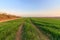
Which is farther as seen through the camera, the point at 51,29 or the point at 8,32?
the point at 51,29

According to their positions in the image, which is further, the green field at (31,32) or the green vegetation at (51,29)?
the green vegetation at (51,29)

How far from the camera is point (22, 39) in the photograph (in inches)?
555

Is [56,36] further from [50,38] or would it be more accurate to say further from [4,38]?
[4,38]

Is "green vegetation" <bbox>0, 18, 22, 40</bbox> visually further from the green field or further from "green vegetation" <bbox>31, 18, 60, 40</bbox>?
"green vegetation" <bbox>31, 18, 60, 40</bbox>

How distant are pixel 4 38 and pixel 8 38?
43 cm

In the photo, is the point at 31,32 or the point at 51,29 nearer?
the point at 31,32

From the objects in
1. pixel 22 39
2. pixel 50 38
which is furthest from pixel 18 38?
pixel 50 38

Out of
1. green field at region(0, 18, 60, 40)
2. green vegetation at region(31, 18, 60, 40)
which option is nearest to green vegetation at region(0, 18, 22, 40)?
green field at region(0, 18, 60, 40)

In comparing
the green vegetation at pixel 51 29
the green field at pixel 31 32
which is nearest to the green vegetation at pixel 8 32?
the green field at pixel 31 32

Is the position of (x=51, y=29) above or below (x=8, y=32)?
above

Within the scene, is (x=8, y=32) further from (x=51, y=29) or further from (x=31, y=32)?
(x=51, y=29)

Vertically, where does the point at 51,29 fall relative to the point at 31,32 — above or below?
above

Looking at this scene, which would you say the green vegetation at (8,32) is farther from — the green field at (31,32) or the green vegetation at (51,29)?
the green vegetation at (51,29)

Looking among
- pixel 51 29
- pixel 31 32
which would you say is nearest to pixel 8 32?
pixel 31 32
